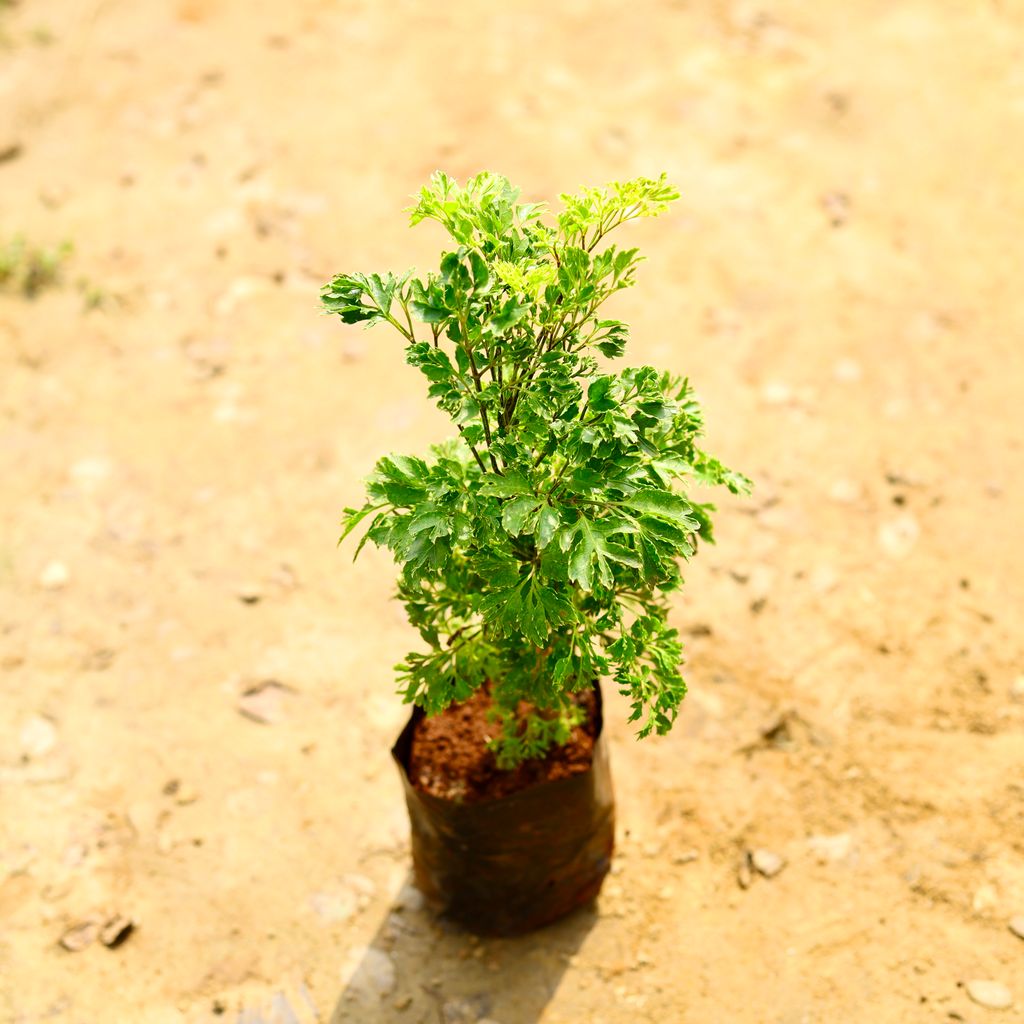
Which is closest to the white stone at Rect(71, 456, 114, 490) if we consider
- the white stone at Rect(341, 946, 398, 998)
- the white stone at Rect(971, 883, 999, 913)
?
the white stone at Rect(341, 946, 398, 998)

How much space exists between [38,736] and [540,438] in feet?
7.38

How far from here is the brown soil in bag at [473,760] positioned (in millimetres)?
2975

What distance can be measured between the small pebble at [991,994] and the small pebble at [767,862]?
1.85 ft

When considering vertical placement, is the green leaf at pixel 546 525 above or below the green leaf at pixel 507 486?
below

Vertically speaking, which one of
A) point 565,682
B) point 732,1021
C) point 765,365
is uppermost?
point 565,682

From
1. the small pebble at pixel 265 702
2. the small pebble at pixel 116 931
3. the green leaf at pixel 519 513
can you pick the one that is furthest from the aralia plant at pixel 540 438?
the small pebble at pixel 116 931

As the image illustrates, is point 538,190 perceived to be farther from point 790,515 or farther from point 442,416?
point 790,515

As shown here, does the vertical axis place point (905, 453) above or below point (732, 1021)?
above

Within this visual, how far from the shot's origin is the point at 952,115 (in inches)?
219

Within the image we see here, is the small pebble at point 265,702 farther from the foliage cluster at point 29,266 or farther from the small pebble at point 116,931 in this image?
the foliage cluster at point 29,266

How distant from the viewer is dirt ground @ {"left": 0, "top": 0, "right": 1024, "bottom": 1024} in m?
3.26

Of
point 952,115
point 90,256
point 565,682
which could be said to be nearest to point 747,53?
point 952,115

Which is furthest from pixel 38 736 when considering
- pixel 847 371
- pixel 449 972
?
pixel 847 371

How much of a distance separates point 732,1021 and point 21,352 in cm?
374
